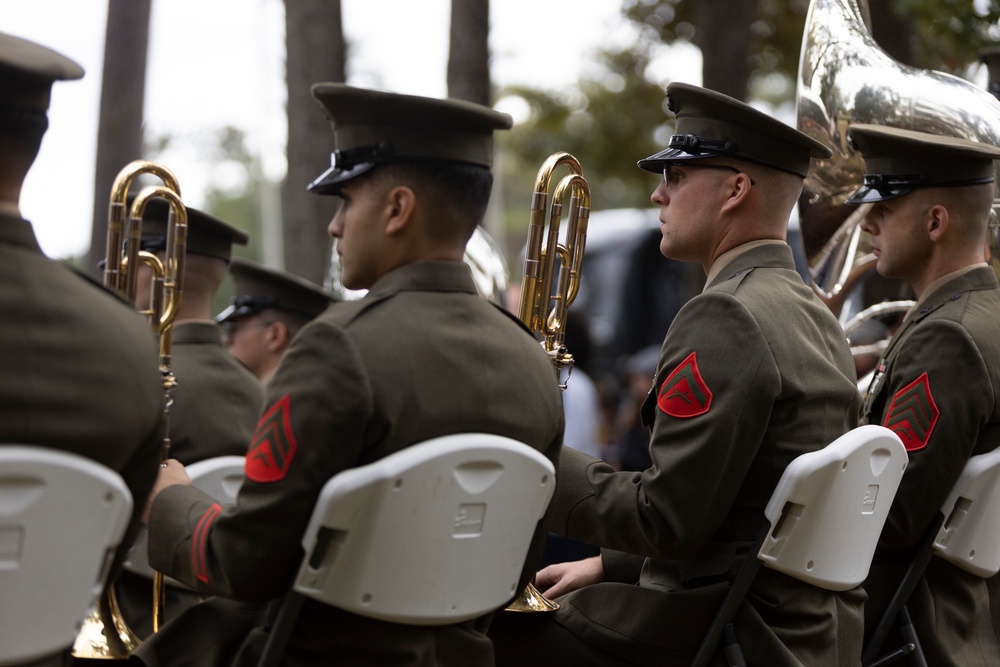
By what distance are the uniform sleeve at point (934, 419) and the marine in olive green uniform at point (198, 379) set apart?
183 centimetres

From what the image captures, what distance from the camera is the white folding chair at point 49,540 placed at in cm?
197

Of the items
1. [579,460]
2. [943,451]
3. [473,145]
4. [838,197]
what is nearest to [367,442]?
[473,145]

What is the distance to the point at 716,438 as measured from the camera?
2896 mm

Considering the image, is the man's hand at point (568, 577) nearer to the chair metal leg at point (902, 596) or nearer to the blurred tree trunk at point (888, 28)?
the chair metal leg at point (902, 596)

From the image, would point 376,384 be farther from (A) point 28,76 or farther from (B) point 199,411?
(B) point 199,411

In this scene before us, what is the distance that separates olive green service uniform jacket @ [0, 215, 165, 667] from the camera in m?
2.08

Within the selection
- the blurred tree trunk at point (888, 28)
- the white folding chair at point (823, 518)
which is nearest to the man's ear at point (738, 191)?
the white folding chair at point (823, 518)

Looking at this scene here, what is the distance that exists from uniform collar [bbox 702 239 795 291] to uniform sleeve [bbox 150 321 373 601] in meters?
1.19

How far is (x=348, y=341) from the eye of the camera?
2.44 metres

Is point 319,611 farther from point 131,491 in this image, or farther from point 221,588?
point 131,491

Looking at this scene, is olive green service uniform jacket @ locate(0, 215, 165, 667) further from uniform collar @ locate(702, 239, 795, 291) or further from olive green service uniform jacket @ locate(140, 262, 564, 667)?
uniform collar @ locate(702, 239, 795, 291)

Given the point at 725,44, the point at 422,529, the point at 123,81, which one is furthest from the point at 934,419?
the point at 123,81

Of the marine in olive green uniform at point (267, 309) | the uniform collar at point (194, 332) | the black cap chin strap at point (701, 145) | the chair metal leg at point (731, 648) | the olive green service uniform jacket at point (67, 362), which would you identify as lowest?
the chair metal leg at point (731, 648)

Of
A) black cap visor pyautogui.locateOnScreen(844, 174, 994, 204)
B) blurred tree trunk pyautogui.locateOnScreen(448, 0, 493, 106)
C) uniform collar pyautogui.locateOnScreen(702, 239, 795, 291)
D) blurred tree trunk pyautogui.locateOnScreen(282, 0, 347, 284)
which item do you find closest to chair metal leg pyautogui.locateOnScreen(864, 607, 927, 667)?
uniform collar pyautogui.locateOnScreen(702, 239, 795, 291)
